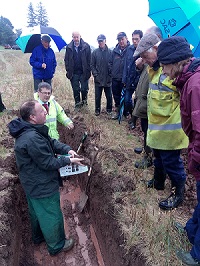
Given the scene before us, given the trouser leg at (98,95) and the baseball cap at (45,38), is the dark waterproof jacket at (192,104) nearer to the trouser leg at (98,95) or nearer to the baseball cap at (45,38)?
the trouser leg at (98,95)

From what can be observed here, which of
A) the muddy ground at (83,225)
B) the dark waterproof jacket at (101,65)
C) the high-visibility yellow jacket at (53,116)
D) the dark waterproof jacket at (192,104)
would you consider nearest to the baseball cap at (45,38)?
the dark waterproof jacket at (101,65)

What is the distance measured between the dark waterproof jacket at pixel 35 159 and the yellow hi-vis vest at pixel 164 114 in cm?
121

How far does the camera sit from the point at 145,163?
13.7ft

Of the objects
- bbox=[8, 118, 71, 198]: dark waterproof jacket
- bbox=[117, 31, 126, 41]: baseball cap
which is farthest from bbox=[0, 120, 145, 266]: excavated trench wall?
bbox=[117, 31, 126, 41]: baseball cap

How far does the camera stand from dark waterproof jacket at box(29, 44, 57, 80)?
6453mm

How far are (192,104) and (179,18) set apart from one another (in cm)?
195

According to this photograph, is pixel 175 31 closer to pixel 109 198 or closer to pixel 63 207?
pixel 109 198

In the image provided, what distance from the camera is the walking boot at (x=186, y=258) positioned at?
235 cm

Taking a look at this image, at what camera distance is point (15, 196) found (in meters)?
4.16

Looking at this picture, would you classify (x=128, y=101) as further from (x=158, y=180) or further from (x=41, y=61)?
(x=41, y=61)

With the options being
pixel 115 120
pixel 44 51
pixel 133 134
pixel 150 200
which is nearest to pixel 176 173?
pixel 150 200

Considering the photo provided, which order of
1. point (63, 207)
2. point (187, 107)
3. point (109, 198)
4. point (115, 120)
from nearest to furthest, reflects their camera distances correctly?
1. point (187, 107)
2. point (109, 198)
3. point (63, 207)
4. point (115, 120)

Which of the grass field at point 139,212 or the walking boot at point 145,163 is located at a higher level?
the walking boot at point 145,163

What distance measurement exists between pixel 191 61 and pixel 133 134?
3.54m
